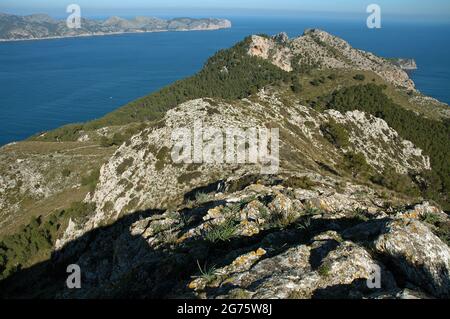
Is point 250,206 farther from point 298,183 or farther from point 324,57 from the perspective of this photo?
point 324,57

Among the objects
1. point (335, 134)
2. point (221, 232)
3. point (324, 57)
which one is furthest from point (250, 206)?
point (324, 57)

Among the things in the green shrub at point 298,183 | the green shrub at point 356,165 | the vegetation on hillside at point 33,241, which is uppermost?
the green shrub at point 298,183

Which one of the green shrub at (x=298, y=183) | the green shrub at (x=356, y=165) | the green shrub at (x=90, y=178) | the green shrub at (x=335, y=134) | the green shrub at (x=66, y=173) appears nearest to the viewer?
the green shrub at (x=298, y=183)

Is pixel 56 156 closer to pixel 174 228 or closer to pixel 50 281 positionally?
pixel 50 281

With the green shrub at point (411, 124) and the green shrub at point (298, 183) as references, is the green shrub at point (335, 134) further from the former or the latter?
the green shrub at point (298, 183)

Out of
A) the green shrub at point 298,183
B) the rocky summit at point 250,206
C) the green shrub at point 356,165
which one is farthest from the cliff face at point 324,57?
the green shrub at point 298,183

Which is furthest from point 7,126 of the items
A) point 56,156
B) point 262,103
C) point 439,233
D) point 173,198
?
point 439,233

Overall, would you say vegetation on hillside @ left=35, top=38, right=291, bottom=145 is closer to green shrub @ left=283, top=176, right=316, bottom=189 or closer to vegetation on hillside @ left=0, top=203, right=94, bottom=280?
vegetation on hillside @ left=0, top=203, right=94, bottom=280

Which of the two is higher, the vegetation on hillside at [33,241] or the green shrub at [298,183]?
the green shrub at [298,183]
